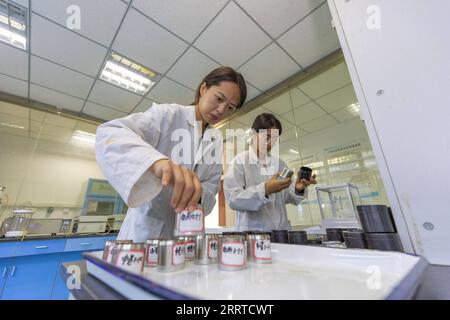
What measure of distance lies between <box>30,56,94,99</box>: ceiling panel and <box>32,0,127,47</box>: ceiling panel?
550 mm

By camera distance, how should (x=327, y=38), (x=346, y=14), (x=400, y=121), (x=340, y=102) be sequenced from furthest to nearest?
(x=340, y=102) → (x=327, y=38) → (x=346, y=14) → (x=400, y=121)

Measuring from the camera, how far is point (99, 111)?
2.54m

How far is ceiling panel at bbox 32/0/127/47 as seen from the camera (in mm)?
1347

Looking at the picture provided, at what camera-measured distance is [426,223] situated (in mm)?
524

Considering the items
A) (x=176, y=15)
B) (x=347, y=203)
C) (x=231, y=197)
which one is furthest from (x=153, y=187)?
(x=176, y=15)

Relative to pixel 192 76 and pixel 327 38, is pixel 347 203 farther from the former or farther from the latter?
pixel 192 76

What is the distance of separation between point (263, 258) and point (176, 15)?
67.5 inches

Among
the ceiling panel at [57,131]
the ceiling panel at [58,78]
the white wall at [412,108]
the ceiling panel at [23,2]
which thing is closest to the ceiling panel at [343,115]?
the white wall at [412,108]

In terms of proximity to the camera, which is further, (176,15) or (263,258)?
(176,15)

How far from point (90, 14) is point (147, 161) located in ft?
5.55

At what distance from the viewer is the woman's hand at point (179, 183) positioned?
42 cm

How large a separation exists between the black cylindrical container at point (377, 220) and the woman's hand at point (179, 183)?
56 cm

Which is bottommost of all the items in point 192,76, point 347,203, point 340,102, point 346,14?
point 347,203

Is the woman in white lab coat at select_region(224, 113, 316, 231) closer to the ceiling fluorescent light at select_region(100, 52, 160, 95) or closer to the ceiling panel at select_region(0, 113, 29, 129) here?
the ceiling fluorescent light at select_region(100, 52, 160, 95)
